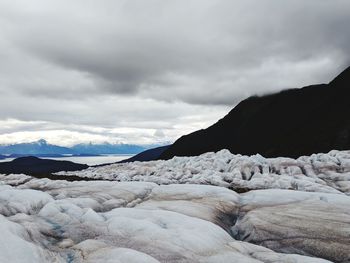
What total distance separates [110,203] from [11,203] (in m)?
6.84

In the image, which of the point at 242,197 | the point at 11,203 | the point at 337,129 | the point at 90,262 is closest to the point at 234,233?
the point at 242,197

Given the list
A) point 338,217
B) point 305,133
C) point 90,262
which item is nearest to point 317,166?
point 338,217

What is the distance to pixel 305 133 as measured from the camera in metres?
176

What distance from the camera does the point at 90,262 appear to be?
1133cm

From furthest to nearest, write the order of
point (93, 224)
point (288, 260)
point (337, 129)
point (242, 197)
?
point (337, 129) → point (242, 197) → point (93, 224) → point (288, 260)

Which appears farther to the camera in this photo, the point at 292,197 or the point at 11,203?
the point at 292,197

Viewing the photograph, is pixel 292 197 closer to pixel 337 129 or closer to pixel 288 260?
pixel 288 260

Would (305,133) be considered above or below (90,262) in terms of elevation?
above

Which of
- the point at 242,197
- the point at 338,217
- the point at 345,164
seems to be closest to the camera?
the point at 338,217

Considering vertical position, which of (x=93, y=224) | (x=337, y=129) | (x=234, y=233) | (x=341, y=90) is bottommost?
(x=234, y=233)

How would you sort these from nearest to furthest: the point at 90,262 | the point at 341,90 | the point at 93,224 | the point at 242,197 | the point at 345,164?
the point at 90,262 < the point at 93,224 < the point at 242,197 < the point at 345,164 < the point at 341,90

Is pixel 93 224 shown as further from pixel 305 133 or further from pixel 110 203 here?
pixel 305 133

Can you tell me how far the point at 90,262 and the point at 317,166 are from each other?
2523 inches

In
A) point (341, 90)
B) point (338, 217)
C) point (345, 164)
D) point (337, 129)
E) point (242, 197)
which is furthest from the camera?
Answer: point (341, 90)
